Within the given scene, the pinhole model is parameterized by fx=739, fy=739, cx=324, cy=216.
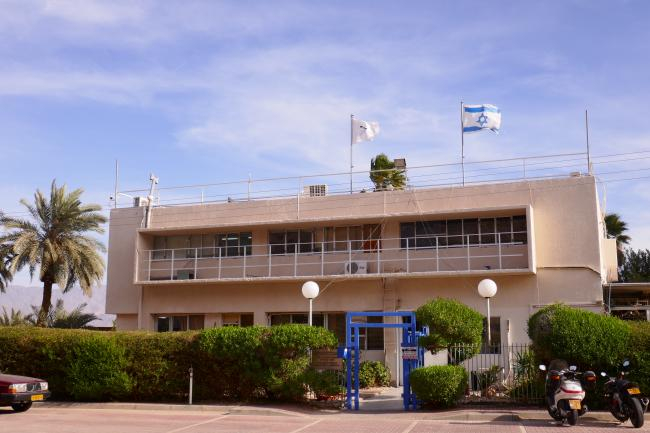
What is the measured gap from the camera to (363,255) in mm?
Result: 28438

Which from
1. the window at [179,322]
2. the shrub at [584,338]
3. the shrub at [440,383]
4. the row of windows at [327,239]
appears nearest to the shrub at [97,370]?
the shrub at [440,383]

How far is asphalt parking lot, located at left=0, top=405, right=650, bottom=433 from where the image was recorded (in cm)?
1492

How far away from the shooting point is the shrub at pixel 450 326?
17.7 metres

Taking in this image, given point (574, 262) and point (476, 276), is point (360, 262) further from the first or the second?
point (574, 262)

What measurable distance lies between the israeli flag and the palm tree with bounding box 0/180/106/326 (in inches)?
658

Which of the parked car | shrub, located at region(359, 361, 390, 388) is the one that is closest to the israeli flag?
shrub, located at region(359, 361, 390, 388)

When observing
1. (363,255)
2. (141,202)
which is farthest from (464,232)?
(141,202)

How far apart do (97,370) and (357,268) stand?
10.7 m

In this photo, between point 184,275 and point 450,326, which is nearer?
point 450,326

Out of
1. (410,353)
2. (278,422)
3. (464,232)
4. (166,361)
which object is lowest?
(278,422)

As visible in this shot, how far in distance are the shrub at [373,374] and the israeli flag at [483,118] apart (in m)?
9.71

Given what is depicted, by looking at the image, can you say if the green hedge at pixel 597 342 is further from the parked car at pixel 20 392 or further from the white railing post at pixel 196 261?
the white railing post at pixel 196 261

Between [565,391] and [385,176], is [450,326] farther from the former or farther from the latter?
[385,176]

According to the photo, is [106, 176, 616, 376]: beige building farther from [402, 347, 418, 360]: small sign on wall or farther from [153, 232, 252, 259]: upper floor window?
[402, 347, 418, 360]: small sign on wall
